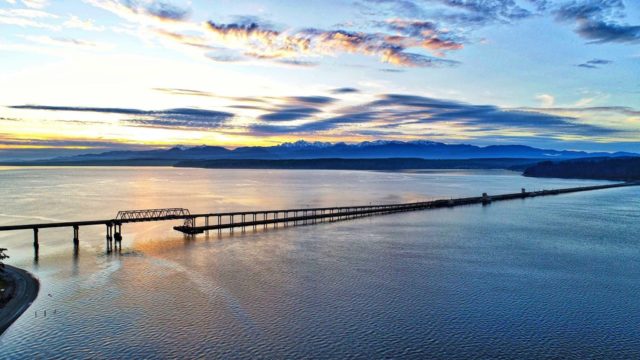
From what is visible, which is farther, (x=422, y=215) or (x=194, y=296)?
(x=422, y=215)

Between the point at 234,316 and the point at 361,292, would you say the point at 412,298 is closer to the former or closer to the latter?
the point at 361,292

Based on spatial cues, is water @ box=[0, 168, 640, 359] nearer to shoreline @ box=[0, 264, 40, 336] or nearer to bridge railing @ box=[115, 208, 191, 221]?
shoreline @ box=[0, 264, 40, 336]

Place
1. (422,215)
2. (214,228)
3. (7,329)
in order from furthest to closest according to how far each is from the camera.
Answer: (422,215) < (214,228) < (7,329)

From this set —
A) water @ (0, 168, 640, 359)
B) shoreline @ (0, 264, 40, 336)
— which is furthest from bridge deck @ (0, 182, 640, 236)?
shoreline @ (0, 264, 40, 336)

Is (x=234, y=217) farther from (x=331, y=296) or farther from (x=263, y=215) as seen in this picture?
(x=331, y=296)

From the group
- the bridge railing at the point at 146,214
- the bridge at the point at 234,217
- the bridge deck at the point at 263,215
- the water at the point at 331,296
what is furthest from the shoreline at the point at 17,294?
the bridge railing at the point at 146,214

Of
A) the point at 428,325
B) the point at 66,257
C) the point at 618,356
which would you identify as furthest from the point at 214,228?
the point at 618,356

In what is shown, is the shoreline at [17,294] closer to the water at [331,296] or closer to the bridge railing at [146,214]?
the water at [331,296]
